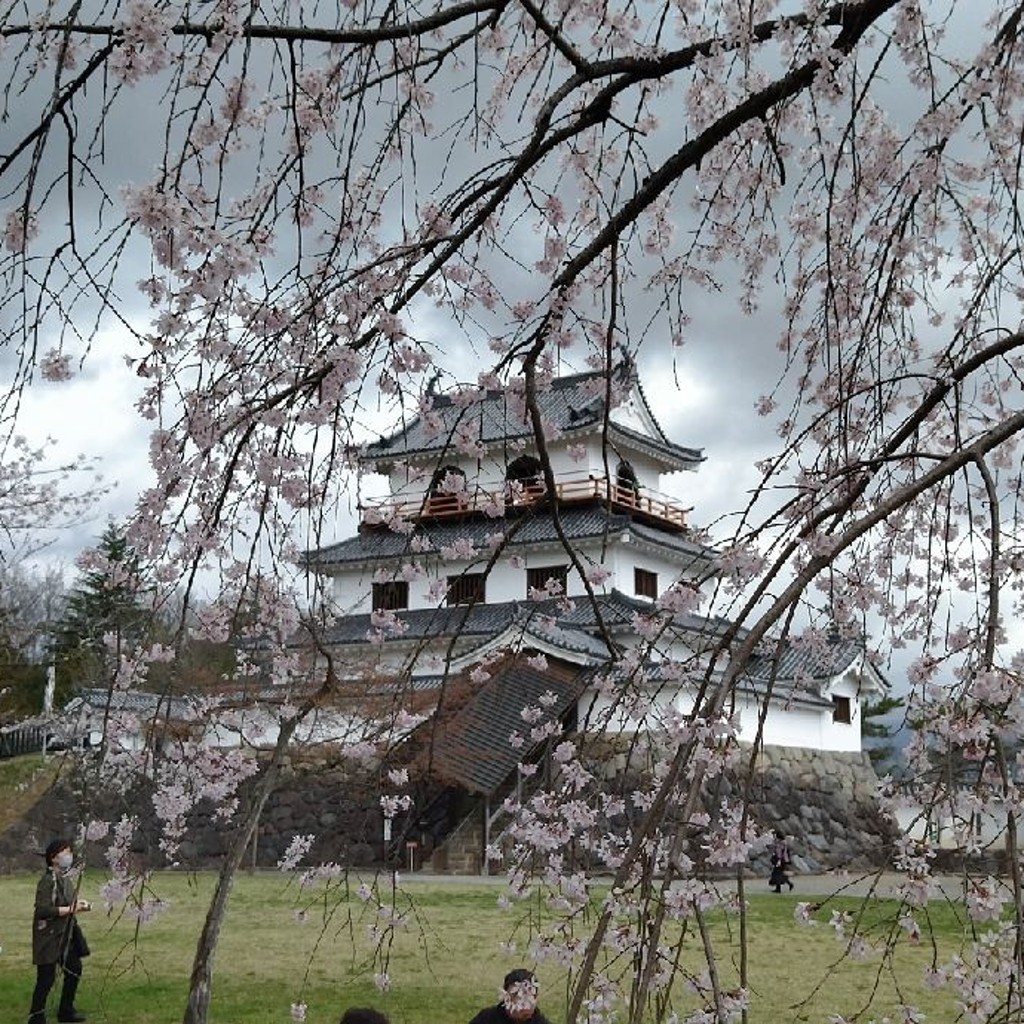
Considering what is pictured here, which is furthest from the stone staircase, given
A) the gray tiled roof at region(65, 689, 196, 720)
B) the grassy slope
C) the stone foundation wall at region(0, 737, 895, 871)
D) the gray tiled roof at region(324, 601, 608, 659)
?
the gray tiled roof at region(65, 689, 196, 720)

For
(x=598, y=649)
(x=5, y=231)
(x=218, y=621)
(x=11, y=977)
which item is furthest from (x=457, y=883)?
(x=5, y=231)

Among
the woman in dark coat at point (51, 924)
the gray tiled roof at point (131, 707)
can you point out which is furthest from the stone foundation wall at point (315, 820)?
the gray tiled roof at point (131, 707)

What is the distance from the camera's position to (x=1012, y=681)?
1829 mm

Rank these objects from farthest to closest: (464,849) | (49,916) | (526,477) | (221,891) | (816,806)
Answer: (816,806) → (464,849) → (49,916) → (526,477) → (221,891)

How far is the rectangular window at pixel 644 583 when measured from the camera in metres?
18.2

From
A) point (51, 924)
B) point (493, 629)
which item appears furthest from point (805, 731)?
point (51, 924)

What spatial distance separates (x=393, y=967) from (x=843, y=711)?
41.7 feet

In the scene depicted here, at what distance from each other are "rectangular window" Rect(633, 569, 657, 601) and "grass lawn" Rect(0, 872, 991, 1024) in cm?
816

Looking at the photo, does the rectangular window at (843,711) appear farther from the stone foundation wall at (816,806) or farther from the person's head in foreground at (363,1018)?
the person's head in foreground at (363,1018)

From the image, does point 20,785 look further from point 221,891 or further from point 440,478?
point 440,478

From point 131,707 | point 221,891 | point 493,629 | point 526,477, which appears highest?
point 493,629

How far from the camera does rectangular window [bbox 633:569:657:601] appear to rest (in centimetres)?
1816

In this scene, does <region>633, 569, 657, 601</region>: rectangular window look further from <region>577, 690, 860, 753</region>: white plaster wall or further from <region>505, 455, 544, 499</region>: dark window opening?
<region>505, 455, 544, 499</region>: dark window opening

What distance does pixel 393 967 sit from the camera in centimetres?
693
